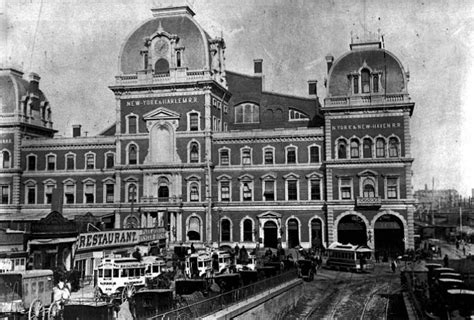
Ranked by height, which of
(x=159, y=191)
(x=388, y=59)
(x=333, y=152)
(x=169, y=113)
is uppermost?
(x=388, y=59)

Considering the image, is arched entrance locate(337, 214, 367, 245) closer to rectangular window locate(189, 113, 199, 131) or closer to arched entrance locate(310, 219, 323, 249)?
arched entrance locate(310, 219, 323, 249)

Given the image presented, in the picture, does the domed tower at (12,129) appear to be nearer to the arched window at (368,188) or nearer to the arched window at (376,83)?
the arched window at (368,188)

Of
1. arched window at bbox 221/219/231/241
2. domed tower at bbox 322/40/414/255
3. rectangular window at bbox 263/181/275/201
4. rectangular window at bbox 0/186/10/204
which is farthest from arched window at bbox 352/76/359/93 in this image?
rectangular window at bbox 0/186/10/204

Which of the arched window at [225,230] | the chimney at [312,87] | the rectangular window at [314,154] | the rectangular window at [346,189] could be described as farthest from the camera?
the chimney at [312,87]

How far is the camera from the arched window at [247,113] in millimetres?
62875

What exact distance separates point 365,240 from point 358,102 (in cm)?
1267

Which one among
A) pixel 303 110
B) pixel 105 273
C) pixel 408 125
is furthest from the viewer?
pixel 303 110

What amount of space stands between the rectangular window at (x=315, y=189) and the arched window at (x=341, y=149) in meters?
3.22

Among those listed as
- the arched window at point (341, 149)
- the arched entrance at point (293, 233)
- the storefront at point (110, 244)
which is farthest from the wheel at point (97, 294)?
the arched window at point (341, 149)

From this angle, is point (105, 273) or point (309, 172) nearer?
point (105, 273)

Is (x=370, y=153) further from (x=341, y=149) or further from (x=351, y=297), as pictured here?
(x=351, y=297)

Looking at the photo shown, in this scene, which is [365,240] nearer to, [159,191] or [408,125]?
[408,125]

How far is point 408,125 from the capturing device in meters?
50.1

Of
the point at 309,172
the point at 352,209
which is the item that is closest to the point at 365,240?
the point at 352,209
